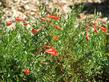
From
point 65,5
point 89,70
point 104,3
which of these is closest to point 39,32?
point 89,70

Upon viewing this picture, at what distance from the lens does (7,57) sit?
499cm

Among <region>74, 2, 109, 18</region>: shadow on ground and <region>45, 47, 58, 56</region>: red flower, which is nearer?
<region>45, 47, 58, 56</region>: red flower

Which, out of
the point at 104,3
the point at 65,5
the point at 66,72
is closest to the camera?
the point at 66,72

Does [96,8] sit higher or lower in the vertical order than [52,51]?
lower

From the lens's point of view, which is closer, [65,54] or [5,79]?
[5,79]

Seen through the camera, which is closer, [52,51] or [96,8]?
[52,51]

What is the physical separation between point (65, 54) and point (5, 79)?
100 centimetres

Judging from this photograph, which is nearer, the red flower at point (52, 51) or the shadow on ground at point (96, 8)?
the red flower at point (52, 51)

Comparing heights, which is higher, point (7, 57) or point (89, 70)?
point (7, 57)

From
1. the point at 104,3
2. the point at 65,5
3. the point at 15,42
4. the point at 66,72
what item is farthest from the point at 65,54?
the point at 104,3

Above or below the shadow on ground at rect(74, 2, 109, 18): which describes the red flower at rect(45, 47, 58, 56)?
above

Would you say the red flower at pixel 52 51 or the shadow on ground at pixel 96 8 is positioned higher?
the red flower at pixel 52 51

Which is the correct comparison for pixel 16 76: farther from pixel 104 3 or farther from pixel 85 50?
pixel 104 3

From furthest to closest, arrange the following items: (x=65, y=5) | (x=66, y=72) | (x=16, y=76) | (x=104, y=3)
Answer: (x=104, y=3)
(x=65, y=5)
(x=66, y=72)
(x=16, y=76)
